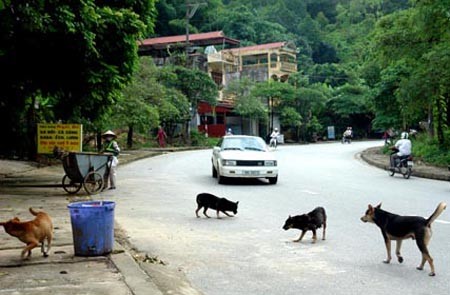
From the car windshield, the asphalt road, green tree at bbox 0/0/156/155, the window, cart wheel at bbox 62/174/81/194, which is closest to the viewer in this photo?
the asphalt road

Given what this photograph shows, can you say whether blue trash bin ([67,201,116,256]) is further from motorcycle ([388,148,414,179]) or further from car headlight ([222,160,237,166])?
motorcycle ([388,148,414,179])

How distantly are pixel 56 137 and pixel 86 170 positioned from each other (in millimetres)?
4579

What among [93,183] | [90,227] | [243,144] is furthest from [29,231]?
[243,144]

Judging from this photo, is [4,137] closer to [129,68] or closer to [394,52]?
[129,68]

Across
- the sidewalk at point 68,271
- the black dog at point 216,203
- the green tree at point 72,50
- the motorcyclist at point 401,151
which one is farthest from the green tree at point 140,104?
the sidewalk at point 68,271

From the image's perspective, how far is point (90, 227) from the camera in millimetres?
6824

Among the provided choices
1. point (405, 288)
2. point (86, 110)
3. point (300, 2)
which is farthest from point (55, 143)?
point (300, 2)

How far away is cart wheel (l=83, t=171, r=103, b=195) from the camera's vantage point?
46.5 feet

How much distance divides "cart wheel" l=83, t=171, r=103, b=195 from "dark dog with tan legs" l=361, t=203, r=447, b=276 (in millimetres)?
8771

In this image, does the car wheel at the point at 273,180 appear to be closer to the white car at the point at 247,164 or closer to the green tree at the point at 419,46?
the white car at the point at 247,164

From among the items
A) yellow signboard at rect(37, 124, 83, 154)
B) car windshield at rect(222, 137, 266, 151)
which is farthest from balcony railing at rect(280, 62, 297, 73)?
yellow signboard at rect(37, 124, 83, 154)

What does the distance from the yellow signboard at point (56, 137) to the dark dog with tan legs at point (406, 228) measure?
13.0 metres

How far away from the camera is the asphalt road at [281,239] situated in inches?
246

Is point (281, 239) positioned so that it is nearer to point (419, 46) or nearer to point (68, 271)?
point (68, 271)
